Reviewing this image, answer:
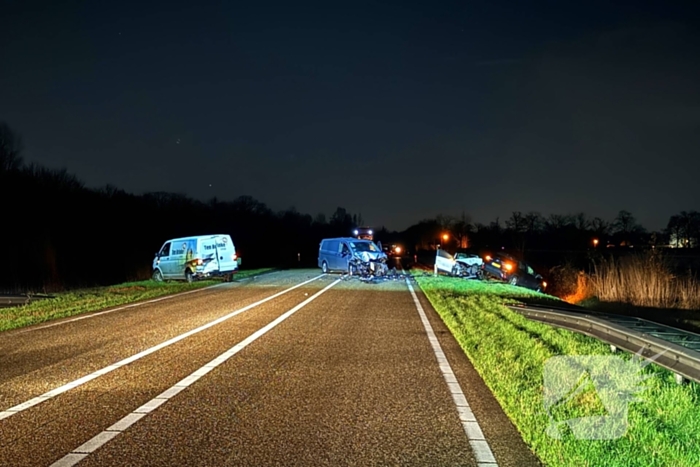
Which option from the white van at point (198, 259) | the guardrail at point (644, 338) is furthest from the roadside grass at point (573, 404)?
the white van at point (198, 259)

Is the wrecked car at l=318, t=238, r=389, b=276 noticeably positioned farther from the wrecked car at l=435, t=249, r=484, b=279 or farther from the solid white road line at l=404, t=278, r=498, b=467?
the solid white road line at l=404, t=278, r=498, b=467

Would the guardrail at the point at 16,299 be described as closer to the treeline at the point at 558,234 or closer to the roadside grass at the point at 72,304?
the roadside grass at the point at 72,304

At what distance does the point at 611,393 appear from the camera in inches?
281

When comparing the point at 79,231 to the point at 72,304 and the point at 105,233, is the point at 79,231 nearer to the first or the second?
the point at 105,233

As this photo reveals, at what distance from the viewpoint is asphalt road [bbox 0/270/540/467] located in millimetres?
5309

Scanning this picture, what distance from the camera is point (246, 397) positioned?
7.21 metres

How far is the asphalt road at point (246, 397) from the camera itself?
209 inches

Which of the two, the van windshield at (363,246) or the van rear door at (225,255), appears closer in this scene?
the van rear door at (225,255)

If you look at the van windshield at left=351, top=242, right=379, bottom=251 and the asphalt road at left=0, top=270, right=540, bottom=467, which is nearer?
the asphalt road at left=0, top=270, right=540, bottom=467

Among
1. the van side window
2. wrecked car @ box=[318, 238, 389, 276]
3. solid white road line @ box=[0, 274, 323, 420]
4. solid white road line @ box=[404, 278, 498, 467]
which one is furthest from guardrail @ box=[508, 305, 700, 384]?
the van side window

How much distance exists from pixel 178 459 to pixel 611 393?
481 centimetres

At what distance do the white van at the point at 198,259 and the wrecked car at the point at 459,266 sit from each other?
12.9 metres

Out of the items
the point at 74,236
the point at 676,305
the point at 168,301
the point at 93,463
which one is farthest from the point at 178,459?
the point at 74,236

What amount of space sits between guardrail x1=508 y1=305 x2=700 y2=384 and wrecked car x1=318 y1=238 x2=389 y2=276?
17523 millimetres
